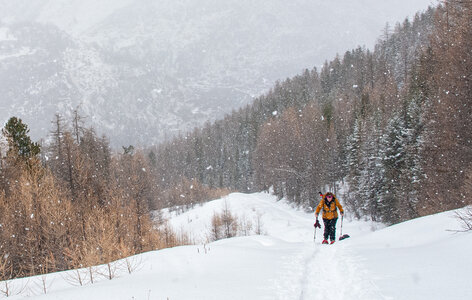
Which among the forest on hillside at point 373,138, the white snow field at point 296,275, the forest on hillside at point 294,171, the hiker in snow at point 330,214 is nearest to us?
the white snow field at point 296,275

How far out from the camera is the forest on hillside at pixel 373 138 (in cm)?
1812

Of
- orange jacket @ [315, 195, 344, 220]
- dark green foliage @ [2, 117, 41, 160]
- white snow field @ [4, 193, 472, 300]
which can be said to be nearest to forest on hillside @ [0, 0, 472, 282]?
dark green foliage @ [2, 117, 41, 160]

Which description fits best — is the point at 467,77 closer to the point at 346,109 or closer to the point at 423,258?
the point at 423,258

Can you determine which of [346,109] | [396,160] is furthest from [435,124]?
[346,109]

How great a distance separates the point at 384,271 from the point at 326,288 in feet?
4.38

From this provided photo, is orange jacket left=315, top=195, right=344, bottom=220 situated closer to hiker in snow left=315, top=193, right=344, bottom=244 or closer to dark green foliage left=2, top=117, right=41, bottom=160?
hiker in snow left=315, top=193, right=344, bottom=244

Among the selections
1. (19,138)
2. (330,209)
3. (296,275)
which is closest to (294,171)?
(19,138)

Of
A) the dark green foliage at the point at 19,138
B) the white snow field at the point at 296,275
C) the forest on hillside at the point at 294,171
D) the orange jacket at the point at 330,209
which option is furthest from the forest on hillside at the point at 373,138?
the dark green foliage at the point at 19,138

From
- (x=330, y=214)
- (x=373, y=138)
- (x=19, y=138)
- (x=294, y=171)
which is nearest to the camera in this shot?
(x=330, y=214)

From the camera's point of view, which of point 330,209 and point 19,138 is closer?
point 330,209

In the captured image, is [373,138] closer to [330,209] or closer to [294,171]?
[294,171]

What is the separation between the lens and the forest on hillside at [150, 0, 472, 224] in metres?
18.1

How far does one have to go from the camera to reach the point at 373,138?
37219 millimetres

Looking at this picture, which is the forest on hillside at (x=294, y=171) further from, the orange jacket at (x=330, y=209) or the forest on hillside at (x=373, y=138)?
the orange jacket at (x=330, y=209)
